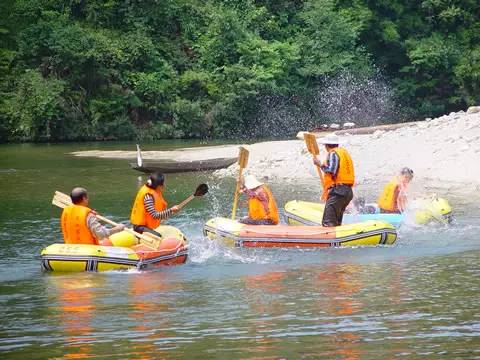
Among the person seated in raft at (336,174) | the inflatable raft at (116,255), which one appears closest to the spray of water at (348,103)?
the person seated in raft at (336,174)

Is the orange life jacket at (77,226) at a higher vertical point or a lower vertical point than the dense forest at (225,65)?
lower

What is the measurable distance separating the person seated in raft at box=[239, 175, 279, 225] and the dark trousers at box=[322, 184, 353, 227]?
76 centimetres

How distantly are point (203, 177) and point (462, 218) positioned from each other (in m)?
8.78

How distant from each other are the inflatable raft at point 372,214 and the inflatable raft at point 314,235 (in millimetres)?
1336

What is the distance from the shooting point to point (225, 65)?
37.8 meters

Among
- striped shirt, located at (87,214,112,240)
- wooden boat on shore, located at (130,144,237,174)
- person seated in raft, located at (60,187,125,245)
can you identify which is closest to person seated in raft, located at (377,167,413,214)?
person seated in raft, located at (60,187,125,245)

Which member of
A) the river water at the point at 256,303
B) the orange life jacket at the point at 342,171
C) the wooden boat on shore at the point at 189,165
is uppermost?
the orange life jacket at the point at 342,171

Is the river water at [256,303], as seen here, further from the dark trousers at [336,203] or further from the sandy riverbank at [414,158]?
the sandy riverbank at [414,158]

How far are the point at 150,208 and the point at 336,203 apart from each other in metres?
2.72

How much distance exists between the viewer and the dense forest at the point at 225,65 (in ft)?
116

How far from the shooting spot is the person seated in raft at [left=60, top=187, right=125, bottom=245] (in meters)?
11.6

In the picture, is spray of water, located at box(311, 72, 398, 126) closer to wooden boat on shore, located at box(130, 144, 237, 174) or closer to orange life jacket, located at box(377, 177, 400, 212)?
wooden boat on shore, located at box(130, 144, 237, 174)

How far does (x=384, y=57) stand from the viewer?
4200 centimetres

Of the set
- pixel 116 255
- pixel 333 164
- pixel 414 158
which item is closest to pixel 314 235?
pixel 333 164
